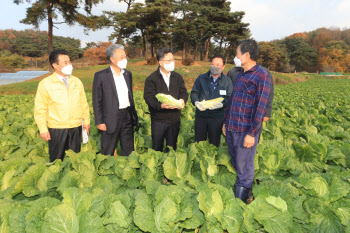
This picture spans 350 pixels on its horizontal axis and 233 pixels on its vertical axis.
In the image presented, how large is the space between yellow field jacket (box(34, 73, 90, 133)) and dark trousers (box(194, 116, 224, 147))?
196 centimetres

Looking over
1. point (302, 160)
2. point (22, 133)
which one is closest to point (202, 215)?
point (302, 160)

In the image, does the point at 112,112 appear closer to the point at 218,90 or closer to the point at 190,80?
the point at 218,90

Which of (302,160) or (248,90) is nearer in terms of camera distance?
(248,90)

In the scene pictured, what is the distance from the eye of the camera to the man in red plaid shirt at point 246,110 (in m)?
2.28

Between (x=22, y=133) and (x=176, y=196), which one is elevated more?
(x=176, y=196)

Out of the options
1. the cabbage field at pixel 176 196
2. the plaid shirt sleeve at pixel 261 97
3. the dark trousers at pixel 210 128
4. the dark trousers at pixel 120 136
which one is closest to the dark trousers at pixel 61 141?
the dark trousers at pixel 120 136

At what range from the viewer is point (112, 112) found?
3.44 m

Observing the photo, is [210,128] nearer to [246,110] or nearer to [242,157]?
[242,157]

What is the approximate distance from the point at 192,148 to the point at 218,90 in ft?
3.87

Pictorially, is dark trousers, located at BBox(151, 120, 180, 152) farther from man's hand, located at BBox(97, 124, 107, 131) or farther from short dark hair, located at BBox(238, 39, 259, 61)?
short dark hair, located at BBox(238, 39, 259, 61)

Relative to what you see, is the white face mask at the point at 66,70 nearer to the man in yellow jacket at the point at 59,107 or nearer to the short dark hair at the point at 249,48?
the man in yellow jacket at the point at 59,107

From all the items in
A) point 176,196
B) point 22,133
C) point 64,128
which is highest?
point 64,128

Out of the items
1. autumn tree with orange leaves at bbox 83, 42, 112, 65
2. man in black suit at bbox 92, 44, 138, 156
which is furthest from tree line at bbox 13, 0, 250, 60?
man in black suit at bbox 92, 44, 138, 156

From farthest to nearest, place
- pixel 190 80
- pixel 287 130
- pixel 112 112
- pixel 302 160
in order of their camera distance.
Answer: pixel 190 80 < pixel 287 130 < pixel 112 112 < pixel 302 160
